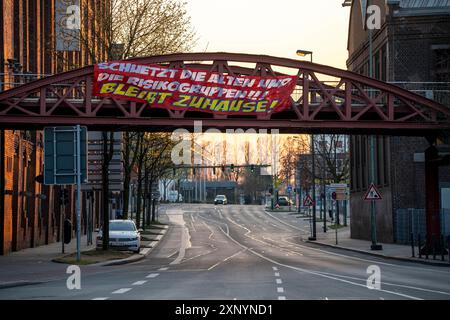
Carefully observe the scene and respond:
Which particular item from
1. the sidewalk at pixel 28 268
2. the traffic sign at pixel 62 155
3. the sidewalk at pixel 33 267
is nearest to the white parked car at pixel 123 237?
the sidewalk at pixel 33 267

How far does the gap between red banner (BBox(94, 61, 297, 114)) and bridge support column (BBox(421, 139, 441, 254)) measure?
7.31m

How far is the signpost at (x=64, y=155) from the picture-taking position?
101 feet

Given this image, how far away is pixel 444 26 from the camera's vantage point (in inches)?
2034

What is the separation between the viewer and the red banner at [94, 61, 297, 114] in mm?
37125

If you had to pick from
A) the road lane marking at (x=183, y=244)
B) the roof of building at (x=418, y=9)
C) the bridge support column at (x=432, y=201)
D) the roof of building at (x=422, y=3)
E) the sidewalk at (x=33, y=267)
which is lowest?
the road lane marking at (x=183, y=244)

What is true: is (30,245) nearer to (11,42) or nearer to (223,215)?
(11,42)

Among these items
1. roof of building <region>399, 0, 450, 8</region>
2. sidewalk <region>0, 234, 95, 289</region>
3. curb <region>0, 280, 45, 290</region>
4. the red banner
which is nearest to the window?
sidewalk <region>0, 234, 95, 289</region>

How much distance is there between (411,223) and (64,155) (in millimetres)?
24828

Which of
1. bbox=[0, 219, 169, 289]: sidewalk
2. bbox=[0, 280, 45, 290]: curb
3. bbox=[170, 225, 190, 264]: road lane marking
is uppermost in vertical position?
bbox=[0, 280, 45, 290]: curb

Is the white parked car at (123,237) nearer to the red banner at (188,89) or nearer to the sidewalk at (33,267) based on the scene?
the sidewalk at (33,267)

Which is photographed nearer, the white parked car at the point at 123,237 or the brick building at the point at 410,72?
the white parked car at the point at 123,237

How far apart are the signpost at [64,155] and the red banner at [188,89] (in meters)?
6.36

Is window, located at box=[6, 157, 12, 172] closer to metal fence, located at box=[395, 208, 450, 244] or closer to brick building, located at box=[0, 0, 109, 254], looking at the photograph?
brick building, located at box=[0, 0, 109, 254]
